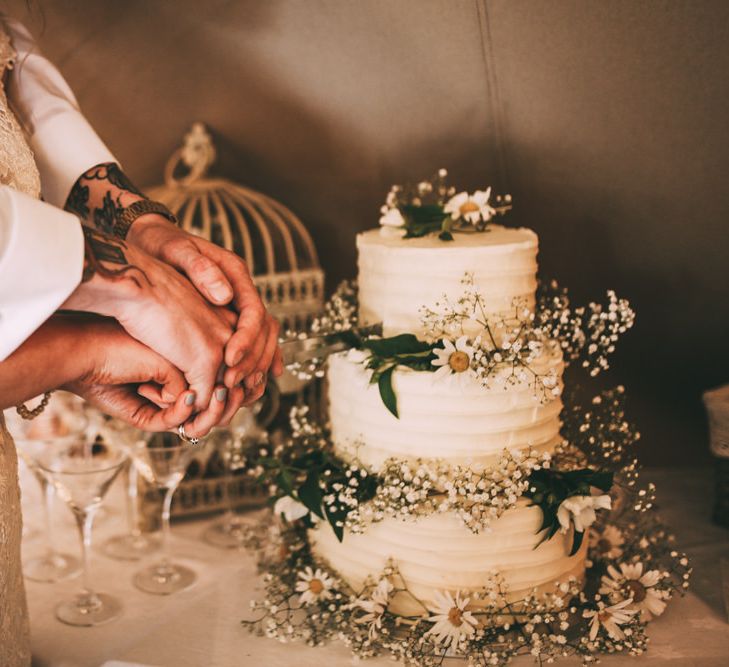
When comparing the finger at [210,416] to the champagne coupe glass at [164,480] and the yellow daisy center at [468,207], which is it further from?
the yellow daisy center at [468,207]

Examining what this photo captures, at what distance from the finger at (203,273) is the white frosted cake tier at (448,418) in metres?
0.32

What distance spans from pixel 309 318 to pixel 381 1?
2.98 ft

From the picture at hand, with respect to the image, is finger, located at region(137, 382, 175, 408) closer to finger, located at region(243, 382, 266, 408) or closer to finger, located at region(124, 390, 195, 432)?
finger, located at region(124, 390, 195, 432)

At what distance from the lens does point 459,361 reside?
1.53 meters

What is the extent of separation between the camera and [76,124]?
5.72 ft

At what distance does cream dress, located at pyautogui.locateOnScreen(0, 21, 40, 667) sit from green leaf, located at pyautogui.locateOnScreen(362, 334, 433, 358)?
0.72m

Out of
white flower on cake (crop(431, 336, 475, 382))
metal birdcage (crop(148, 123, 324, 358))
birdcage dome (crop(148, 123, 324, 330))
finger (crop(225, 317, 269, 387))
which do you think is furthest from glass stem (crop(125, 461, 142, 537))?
white flower on cake (crop(431, 336, 475, 382))

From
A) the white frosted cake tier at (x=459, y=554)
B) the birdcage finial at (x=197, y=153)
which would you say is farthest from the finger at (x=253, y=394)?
the birdcage finial at (x=197, y=153)

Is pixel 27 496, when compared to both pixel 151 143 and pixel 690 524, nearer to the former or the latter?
pixel 151 143

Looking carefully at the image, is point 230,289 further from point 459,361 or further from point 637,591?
point 637,591

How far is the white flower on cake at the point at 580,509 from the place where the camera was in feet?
5.16

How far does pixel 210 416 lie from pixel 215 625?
550mm

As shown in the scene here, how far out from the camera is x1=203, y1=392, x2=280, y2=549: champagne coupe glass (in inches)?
86.8

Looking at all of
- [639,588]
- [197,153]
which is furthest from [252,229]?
[639,588]
